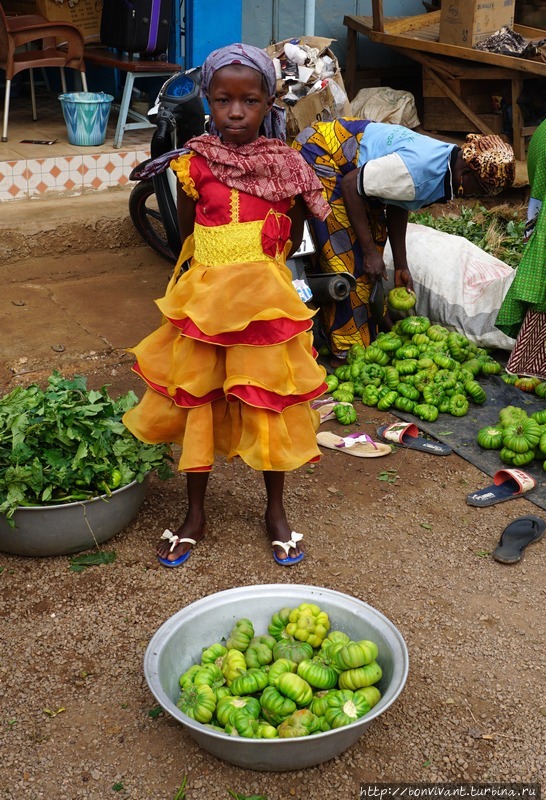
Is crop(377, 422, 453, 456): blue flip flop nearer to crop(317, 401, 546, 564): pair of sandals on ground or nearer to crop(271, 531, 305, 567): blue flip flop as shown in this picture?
crop(317, 401, 546, 564): pair of sandals on ground

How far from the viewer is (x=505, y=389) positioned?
5027 mm

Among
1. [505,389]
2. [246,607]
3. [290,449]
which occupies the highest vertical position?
[290,449]

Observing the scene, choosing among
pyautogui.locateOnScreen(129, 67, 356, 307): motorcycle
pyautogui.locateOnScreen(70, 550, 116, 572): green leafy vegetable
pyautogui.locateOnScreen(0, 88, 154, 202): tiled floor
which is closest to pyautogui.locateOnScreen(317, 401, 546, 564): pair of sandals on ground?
A: pyautogui.locateOnScreen(129, 67, 356, 307): motorcycle

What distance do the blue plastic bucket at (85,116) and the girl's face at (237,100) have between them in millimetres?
4205

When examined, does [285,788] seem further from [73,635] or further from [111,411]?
[111,411]

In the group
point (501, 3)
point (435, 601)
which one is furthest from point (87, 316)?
point (501, 3)

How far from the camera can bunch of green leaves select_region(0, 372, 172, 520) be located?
10.7 feet

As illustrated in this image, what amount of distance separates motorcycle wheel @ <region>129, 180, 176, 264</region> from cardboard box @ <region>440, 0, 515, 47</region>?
12.2ft

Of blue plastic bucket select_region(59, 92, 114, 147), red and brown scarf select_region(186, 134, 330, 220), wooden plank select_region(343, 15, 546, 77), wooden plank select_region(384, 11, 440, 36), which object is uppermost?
red and brown scarf select_region(186, 134, 330, 220)

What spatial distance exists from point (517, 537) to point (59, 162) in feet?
15.6

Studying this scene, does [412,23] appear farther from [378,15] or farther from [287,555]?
[287,555]

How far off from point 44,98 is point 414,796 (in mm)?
8063

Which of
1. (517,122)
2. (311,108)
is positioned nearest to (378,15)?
(517,122)

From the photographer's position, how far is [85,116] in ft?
22.6
